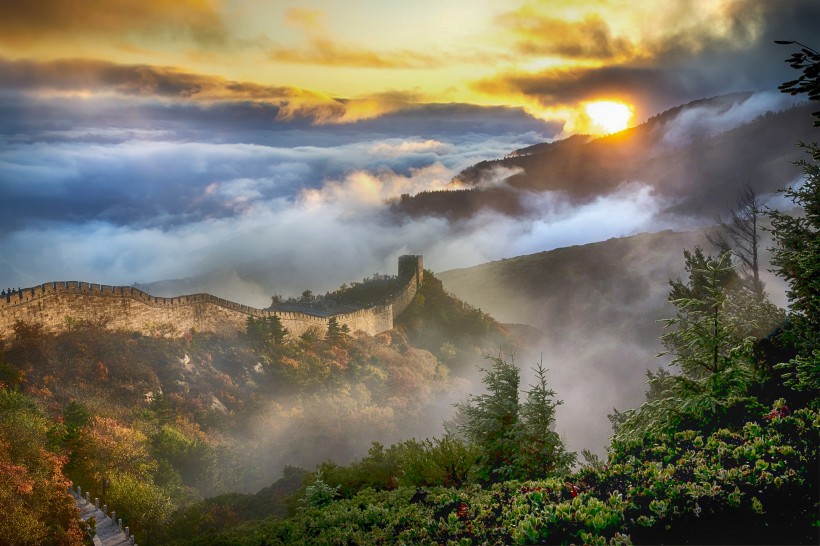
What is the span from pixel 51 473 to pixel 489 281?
97.6 meters

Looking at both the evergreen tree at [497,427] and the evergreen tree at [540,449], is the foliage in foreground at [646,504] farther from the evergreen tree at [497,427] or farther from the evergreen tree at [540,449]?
the evergreen tree at [540,449]

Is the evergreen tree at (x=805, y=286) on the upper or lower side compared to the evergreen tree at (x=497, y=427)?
upper

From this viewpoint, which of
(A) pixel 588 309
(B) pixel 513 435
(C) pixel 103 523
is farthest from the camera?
(A) pixel 588 309

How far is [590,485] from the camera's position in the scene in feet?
34.4

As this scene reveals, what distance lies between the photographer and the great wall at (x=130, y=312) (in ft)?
104

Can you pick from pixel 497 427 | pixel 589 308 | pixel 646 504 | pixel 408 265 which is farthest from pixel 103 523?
pixel 589 308

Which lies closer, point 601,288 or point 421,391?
point 421,391

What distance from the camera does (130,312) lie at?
3753cm

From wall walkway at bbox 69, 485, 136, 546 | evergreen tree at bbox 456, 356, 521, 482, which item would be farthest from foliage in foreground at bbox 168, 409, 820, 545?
wall walkway at bbox 69, 485, 136, 546

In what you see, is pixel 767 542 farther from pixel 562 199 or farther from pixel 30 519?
pixel 562 199

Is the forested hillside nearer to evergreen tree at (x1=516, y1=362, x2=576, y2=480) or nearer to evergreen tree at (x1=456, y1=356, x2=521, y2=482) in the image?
evergreen tree at (x1=456, y1=356, x2=521, y2=482)

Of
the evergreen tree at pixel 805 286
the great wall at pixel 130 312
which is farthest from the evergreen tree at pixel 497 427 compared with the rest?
the great wall at pixel 130 312

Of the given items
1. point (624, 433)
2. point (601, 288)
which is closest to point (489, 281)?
point (601, 288)

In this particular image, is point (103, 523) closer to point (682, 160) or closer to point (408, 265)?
point (408, 265)
